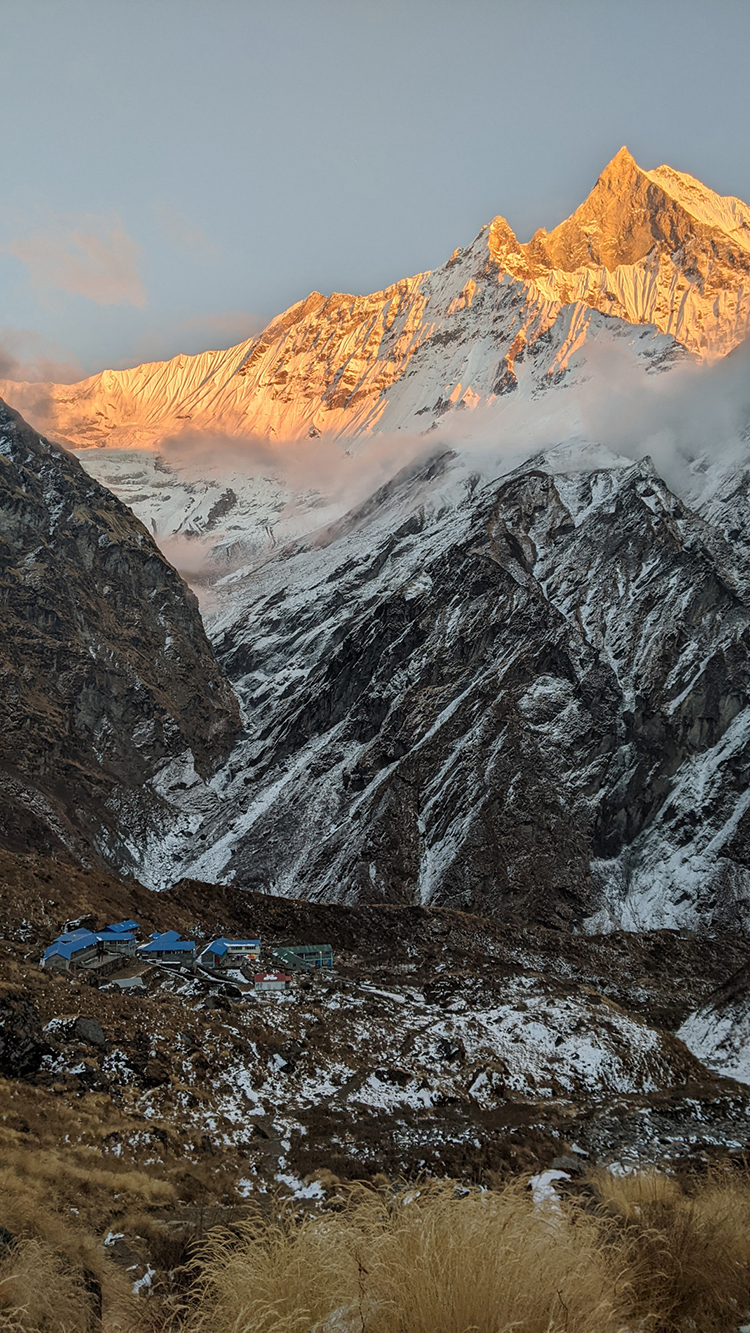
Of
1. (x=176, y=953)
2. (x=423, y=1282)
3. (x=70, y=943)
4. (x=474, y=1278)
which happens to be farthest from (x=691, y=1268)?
(x=176, y=953)

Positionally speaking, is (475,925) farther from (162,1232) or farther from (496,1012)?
(162,1232)

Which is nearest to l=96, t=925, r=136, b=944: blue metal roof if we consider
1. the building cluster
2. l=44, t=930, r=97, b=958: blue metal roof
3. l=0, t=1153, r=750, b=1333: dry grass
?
the building cluster

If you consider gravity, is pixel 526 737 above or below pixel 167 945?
above

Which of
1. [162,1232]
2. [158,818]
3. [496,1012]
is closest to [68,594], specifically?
[158,818]

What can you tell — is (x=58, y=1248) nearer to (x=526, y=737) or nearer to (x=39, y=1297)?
(x=39, y=1297)

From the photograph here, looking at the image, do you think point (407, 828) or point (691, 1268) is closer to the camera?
point (691, 1268)

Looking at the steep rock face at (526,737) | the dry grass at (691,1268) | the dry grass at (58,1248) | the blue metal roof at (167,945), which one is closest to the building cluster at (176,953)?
the blue metal roof at (167,945)

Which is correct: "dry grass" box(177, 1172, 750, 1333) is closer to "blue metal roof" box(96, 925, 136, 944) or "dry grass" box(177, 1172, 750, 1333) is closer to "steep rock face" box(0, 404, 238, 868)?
"blue metal roof" box(96, 925, 136, 944)
